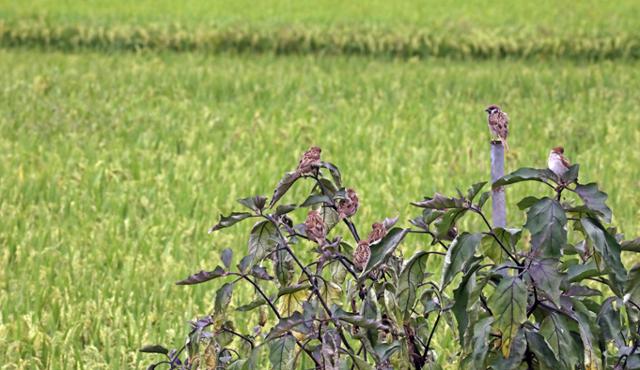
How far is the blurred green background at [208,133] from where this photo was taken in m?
3.40

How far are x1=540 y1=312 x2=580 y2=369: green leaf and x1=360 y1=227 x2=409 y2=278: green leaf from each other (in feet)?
0.75

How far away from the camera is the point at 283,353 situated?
144 cm

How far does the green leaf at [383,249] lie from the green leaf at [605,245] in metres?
0.25

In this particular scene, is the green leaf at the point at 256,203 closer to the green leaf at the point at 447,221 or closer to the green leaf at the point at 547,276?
the green leaf at the point at 447,221

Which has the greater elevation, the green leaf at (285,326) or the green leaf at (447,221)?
the green leaf at (447,221)

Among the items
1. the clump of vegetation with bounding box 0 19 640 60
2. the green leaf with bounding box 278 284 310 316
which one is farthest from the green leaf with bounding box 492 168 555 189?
the clump of vegetation with bounding box 0 19 640 60

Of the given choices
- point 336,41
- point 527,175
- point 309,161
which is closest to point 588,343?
point 527,175

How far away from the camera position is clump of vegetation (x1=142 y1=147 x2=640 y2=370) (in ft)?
4.42

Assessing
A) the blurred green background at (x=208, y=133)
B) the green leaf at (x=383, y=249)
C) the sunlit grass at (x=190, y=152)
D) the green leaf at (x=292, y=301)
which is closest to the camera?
the green leaf at (x=383, y=249)

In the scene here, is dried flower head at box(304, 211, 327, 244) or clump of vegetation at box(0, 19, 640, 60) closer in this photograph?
dried flower head at box(304, 211, 327, 244)

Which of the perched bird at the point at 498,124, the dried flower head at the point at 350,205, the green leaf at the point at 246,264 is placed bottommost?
the green leaf at the point at 246,264

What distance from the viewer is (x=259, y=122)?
6.79m

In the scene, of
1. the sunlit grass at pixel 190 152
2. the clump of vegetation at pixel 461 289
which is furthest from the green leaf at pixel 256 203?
the sunlit grass at pixel 190 152

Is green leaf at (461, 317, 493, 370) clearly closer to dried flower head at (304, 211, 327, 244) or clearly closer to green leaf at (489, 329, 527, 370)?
green leaf at (489, 329, 527, 370)
